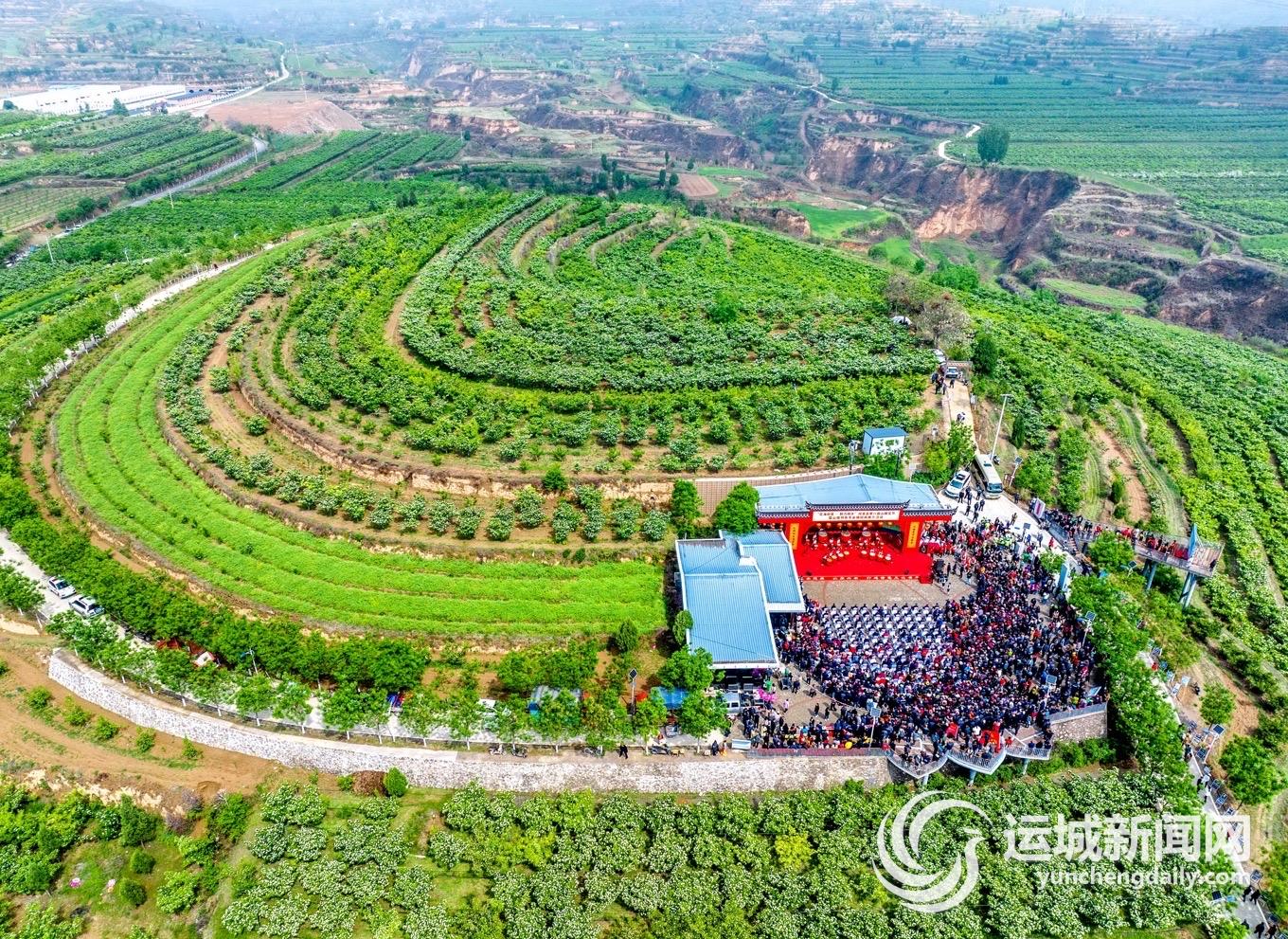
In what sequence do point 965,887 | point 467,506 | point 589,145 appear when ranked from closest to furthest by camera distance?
point 965,887
point 467,506
point 589,145

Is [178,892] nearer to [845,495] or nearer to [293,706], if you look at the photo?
[293,706]

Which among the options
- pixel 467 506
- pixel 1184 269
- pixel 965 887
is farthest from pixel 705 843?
pixel 1184 269

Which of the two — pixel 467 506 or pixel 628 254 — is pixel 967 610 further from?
pixel 628 254

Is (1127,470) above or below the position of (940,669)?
below

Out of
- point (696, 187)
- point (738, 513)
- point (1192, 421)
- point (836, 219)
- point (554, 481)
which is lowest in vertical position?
point (836, 219)

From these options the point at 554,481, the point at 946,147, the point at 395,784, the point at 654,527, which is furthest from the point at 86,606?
the point at 946,147

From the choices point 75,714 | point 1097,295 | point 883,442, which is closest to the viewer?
point 75,714

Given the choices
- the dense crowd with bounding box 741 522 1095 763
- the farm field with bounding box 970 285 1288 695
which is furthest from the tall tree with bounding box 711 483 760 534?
the farm field with bounding box 970 285 1288 695
